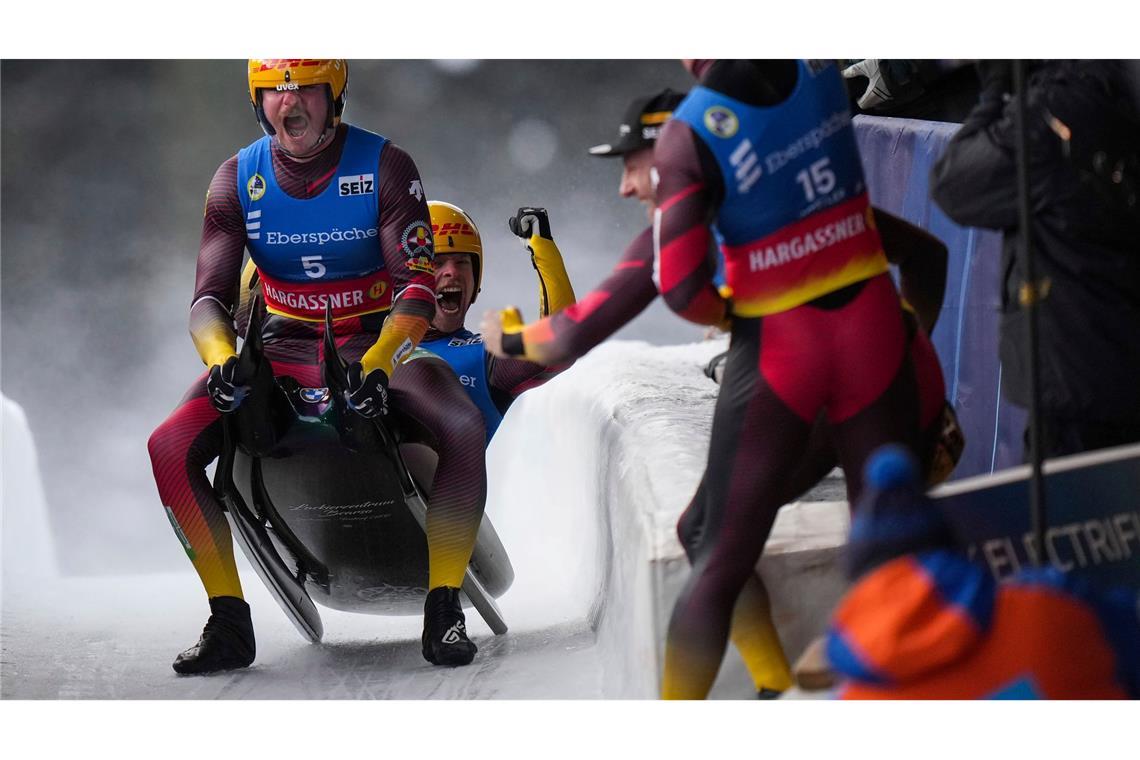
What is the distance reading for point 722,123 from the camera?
2469 millimetres

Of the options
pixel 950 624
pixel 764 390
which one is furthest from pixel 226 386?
pixel 950 624

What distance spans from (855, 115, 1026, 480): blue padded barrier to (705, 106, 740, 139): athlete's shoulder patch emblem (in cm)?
113

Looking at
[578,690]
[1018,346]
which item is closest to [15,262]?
[578,690]

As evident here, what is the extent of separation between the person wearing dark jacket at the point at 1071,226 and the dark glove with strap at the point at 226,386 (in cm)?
188

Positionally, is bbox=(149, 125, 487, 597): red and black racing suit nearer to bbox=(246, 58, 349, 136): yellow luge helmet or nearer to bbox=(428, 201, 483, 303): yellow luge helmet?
bbox=(246, 58, 349, 136): yellow luge helmet

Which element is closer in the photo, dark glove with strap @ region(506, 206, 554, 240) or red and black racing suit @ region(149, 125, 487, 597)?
red and black racing suit @ region(149, 125, 487, 597)

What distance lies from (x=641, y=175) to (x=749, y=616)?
2.96ft

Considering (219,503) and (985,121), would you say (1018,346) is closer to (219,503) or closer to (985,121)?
(985,121)

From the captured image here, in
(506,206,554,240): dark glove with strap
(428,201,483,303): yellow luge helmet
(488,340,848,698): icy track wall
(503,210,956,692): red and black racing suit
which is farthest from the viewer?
(428,201,483,303): yellow luge helmet

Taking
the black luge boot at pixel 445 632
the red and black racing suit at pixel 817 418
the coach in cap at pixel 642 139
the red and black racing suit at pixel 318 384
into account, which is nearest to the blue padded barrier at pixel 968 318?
the red and black racing suit at pixel 817 418

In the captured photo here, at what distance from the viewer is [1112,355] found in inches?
108

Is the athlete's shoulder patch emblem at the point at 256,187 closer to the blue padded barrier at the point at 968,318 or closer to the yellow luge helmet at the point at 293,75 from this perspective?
the yellow luge helmet at the point at 293,75

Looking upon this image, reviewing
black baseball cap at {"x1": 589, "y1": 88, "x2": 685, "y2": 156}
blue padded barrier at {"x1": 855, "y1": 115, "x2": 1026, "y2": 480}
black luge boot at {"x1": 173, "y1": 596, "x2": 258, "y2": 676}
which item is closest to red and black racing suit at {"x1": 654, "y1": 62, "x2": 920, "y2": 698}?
black baseball cap at {"x1": 589, "y1": 88, "x2": 685, "y2": 156}

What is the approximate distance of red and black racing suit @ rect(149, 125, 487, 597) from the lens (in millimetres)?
3830
